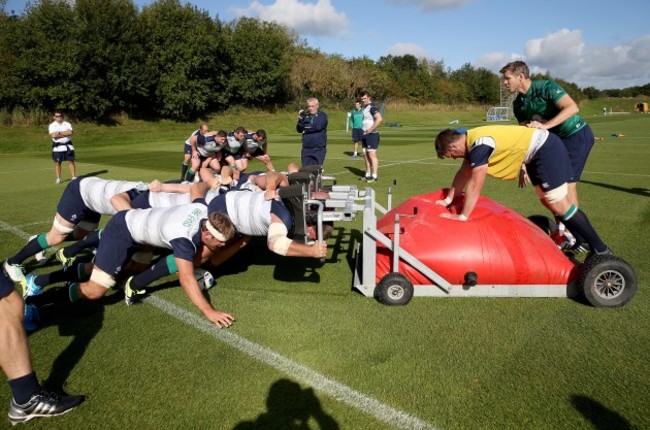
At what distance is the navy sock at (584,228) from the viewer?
4.59 meters

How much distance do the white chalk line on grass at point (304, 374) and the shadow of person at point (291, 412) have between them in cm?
12

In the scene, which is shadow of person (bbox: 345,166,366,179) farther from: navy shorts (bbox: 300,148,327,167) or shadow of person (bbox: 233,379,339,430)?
shadow of person (bbox: 233,379,339,430)

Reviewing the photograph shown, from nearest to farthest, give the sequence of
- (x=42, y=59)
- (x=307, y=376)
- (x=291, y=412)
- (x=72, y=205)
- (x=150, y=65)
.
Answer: (x=291, y=412)
(x=307, y=376)
(x=72, y=205)
(x=42, y=59)
(x=150, y=65)

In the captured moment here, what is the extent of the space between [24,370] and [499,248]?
13.3 ft

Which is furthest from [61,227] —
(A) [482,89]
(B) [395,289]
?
(A) [482,89]

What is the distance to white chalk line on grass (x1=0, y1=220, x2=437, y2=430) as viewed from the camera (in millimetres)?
2881

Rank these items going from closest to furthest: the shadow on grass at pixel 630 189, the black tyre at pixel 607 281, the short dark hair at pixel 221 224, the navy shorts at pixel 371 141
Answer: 1. the short dark hair at pixel 221 224
2. the black tyre at pixel 607 281
3. the shadow on grass at pixel 630 189
4. the navy shorts at pixel 371 141

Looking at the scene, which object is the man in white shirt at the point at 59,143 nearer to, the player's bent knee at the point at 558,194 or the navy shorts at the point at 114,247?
the navy shorts at the point at 114,247

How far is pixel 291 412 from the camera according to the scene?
9.83 feet

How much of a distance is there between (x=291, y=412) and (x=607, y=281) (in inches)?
126

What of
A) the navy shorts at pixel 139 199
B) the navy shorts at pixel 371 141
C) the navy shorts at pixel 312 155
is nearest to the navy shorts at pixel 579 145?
the navy shorts at pixel 139 199

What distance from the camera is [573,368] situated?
3.36 m

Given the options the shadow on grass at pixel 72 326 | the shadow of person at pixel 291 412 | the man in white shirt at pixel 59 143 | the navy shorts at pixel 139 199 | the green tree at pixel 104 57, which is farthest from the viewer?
the green tree at pixel 104 57

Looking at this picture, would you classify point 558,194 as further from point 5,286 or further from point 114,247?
point 5,286
